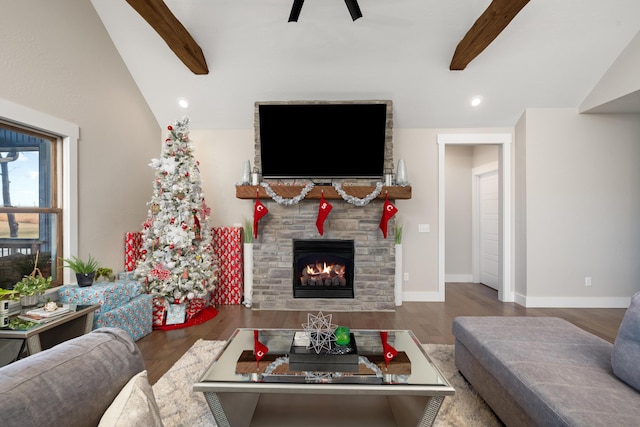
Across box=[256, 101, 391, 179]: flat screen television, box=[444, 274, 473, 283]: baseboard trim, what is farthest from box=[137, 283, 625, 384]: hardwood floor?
box=[256, 101, 391, 179]: flat screen television

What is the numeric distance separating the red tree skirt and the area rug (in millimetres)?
904

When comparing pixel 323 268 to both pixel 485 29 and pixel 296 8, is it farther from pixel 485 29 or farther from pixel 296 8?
pixel 485 29

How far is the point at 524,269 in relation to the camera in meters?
4.23

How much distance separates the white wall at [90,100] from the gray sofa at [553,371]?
383 cm

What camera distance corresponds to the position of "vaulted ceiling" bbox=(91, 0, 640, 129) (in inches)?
126

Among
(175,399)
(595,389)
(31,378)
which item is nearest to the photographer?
(31,378)

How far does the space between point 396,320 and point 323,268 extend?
1.16m

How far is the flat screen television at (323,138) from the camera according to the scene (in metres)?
3.99

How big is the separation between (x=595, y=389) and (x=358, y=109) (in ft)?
11.4

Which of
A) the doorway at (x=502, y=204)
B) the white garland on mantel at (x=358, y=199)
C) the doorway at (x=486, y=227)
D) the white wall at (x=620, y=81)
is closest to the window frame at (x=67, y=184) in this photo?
the white garland on mantel at (x=358, y=199)

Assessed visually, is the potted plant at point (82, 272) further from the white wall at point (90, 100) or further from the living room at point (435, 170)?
the white wall at point (90, 100)

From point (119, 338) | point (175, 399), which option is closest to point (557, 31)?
point (119, 338)

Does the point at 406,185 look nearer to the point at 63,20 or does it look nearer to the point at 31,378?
the point at 31,378

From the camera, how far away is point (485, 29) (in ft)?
9.67
